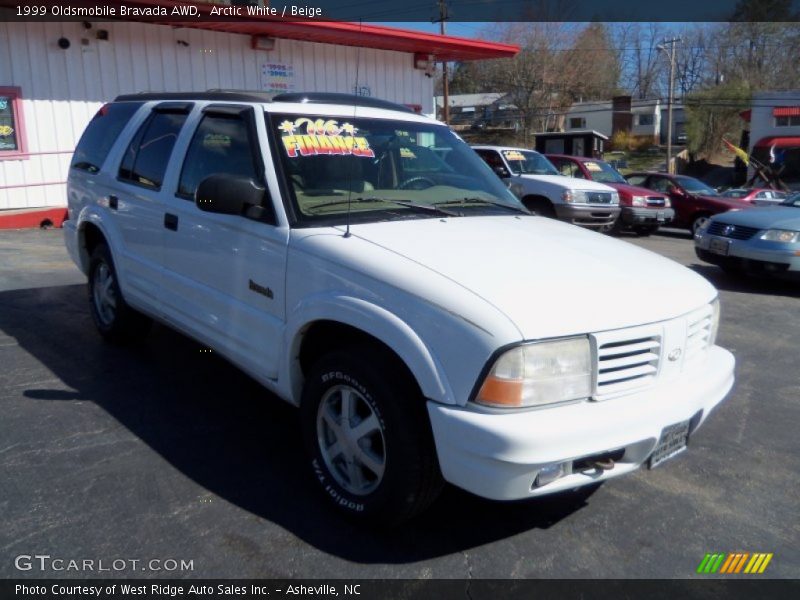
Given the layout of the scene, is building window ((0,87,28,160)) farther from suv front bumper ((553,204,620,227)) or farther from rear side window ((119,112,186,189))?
suv front bumper ((553,204,620,227))

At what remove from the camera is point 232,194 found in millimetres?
3535

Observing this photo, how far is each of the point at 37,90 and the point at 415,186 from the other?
38.2 ft

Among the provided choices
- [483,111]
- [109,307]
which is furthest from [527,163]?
[483,111]

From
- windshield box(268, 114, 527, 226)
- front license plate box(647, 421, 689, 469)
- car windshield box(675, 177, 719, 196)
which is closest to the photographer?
front license plate box(647, 421, 689, 469)

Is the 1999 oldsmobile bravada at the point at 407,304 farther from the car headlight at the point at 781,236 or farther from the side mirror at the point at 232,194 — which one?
the car headlight at the point at 781,236

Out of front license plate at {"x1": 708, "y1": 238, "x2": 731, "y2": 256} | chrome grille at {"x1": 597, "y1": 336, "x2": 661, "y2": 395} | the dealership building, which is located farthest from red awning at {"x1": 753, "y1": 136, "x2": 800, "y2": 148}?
chrome grille at {"x1": 597, "y1": 336, "x2": 661, "y2": 395}

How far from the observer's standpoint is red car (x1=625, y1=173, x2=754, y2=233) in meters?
16.2

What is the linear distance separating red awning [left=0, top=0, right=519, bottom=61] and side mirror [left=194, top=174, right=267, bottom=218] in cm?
888

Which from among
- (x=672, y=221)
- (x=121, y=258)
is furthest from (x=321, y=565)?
(x=672, y=221)

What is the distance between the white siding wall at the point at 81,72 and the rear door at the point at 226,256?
9.11 meters

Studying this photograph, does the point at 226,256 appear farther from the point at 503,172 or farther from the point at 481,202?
the point at 503,172

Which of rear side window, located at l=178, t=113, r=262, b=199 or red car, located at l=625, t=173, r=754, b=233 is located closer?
rear side window, located at l=178, t=113, r=262, b=199

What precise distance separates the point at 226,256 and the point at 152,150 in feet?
4.83
